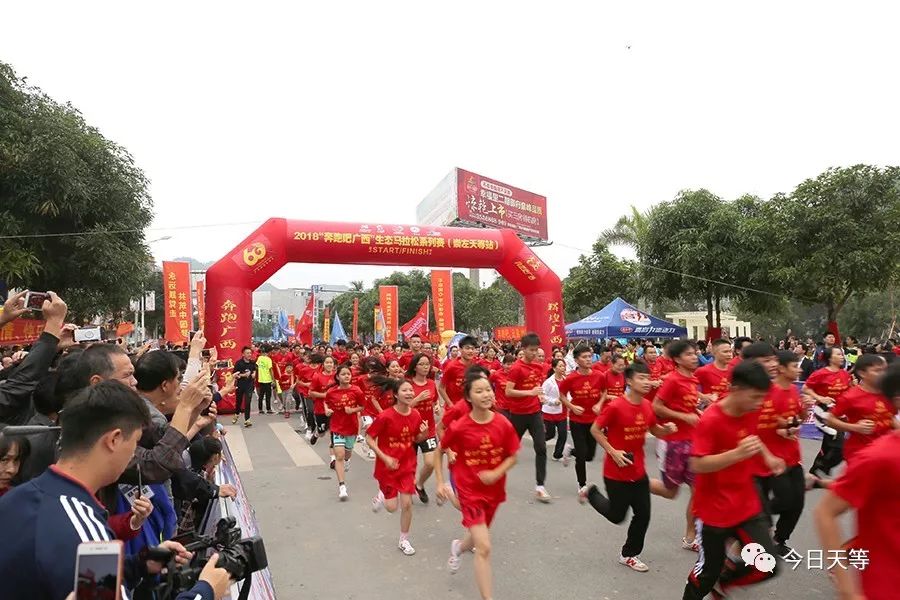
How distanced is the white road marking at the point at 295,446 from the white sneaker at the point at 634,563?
498 cm

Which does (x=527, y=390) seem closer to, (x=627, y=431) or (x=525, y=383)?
(x=525, y=383)

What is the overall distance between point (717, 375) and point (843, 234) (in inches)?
480

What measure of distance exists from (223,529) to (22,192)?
15.8 metres

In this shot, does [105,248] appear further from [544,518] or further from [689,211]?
[689,211]

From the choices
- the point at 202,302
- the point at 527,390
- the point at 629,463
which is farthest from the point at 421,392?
the point at 202,302

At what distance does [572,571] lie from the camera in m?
4.24

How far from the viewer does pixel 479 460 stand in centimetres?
394

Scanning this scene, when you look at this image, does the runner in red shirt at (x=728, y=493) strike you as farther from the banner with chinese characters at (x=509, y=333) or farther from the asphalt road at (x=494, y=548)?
the banner with chinese characters at (x=509, y=333)

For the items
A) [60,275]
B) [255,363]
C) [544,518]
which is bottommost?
[544,518]

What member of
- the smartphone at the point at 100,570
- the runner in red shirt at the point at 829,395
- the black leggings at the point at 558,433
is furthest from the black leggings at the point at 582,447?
the smartphone at the point at 100,570

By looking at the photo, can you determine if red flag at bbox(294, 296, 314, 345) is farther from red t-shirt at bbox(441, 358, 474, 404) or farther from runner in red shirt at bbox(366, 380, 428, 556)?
runner in red shirt at bbox(366, 380, 428, 556)

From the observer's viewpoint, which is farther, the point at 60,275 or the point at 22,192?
the point at 60,275

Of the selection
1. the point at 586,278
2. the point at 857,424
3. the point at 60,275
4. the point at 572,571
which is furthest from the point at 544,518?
the point at 586,278

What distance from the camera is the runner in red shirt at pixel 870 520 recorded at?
6.31 ft
